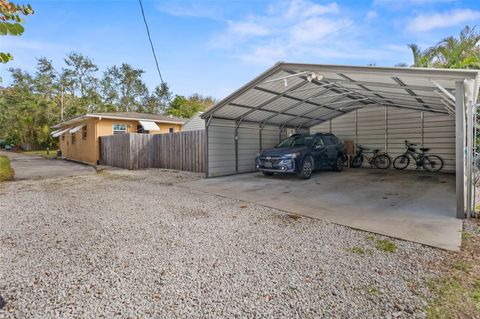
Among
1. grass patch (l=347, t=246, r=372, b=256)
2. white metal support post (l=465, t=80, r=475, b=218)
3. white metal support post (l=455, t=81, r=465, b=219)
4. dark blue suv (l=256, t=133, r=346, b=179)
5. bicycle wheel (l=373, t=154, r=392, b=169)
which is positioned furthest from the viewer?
bicycle wheel (l=373, t=154, r=392, b=169)

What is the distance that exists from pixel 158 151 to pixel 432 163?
40.4ft

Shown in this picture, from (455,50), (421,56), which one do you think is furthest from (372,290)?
(421,56)

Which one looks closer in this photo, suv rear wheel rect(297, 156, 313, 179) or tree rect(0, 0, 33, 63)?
tree rect(0, 0, 33, 63)

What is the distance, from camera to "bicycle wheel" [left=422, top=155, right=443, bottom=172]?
10357mm

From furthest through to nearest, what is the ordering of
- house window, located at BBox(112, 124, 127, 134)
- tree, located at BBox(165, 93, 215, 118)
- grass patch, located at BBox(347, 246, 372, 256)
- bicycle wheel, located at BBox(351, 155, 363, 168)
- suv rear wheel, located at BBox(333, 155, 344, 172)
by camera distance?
1. tree, located at BBox(165, 93, 215, 118)
2. house window, located at BBox(112, 124, 127, 134)
3. bicycle wheel, located at BBox(351, 155, 363, 168)
4. suv rear wheel, located at BBox(333, 155, 344, 172)
5. grass patch, located at BBox(347, 246, 372, 256)

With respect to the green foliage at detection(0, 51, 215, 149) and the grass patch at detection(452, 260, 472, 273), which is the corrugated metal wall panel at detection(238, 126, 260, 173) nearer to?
the grass patch at detection(452, 260, 472, 273)

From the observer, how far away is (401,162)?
11133 mm

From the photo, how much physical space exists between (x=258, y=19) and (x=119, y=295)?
29.5 ft

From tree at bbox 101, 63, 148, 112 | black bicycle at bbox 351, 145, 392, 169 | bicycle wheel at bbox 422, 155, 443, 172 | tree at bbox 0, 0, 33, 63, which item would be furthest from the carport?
tree at bbox 101, 63, 148, 112

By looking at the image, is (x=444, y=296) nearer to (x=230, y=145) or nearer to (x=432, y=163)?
(x=230, y=145)

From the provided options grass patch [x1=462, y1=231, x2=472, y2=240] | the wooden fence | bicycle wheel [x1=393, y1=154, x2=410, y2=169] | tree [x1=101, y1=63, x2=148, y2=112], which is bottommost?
grass patch [x1=462, y1=231, x2=472, y2=240]

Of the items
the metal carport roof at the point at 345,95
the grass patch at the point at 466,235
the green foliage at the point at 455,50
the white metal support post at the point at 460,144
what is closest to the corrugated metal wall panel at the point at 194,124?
the metal carport roof at the point at 345,95

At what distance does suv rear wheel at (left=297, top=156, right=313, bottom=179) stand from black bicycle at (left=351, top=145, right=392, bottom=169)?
4.67m

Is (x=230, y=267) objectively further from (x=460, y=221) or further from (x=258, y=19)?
(x=258, y=19)
